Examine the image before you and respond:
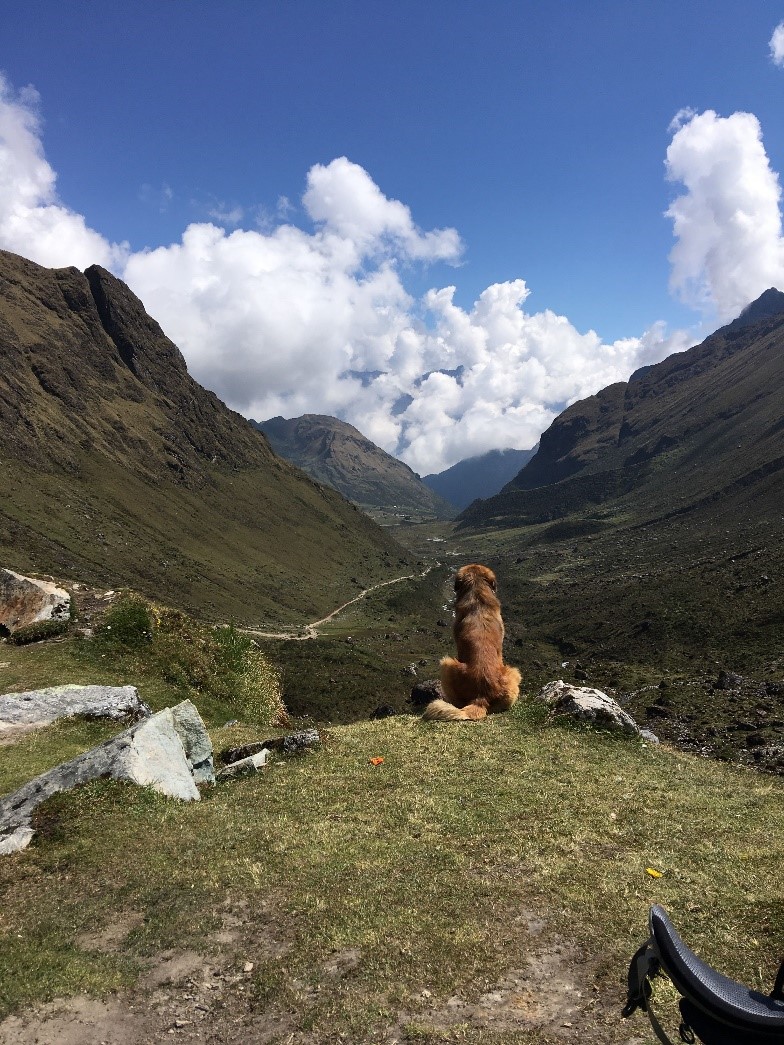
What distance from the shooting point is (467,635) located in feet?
52.6

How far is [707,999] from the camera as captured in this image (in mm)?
3486

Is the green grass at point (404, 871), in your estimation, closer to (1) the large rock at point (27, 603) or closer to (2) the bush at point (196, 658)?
(2) the bush at point (196, 658)

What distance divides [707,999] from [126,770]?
10.1 meters

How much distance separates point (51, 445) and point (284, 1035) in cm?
20373

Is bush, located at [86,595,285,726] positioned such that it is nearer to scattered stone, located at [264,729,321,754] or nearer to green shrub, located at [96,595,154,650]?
green shrub, located at [96,595,154,650]

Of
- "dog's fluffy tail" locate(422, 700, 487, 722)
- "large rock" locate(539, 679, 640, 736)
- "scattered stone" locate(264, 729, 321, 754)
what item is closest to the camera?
"scattered stone" locate(264, 729, 321, 754)

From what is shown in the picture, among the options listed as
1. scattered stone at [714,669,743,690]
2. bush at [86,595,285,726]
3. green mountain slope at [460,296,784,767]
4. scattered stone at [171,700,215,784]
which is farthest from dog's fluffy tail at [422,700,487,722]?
scattered stone at [714,669,743,690]

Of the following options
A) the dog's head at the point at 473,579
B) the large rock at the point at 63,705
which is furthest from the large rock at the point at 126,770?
the dog's head at the point at 473,579

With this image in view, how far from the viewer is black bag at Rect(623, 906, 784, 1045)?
10.9 feet

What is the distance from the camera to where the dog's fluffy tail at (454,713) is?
15.3m

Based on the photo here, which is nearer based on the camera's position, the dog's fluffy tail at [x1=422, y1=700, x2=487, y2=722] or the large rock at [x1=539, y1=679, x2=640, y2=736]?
the large rock at [x1=539, y1=679, x2=640, y2=736]

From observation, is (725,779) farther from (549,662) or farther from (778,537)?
(778,537)

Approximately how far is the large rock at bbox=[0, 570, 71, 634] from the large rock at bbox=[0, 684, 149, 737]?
19.4 ft

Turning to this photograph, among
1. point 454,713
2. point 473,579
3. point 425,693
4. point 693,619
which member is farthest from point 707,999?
point 693,619
